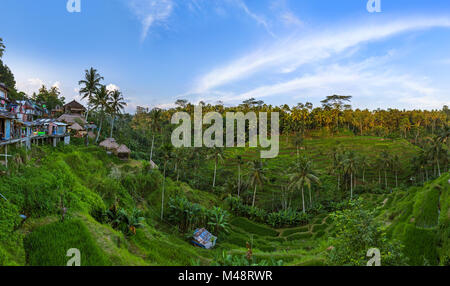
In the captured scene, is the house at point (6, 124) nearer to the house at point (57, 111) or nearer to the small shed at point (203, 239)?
the small shed at point (203, 239)

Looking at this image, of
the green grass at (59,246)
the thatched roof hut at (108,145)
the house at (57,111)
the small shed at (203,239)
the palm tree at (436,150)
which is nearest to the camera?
the green grass at (59,246)

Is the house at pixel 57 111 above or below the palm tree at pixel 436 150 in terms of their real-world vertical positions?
above

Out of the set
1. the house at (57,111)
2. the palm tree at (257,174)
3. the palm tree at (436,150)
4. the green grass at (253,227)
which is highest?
the house at (57,111)

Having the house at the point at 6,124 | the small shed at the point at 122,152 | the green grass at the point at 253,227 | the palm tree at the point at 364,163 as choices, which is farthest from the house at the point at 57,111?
the palm tree at the point at 364,163

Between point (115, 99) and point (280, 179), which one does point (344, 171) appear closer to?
point (280, 179)

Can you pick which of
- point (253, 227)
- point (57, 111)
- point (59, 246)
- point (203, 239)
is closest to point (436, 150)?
point (253, 227)

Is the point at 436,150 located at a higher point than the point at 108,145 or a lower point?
lower

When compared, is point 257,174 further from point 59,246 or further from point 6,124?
point 6,124

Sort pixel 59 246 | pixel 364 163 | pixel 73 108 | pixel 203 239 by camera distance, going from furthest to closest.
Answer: pixel 364 163 → pixel 73 108 → pixel 203 239 → pixel 59 246
